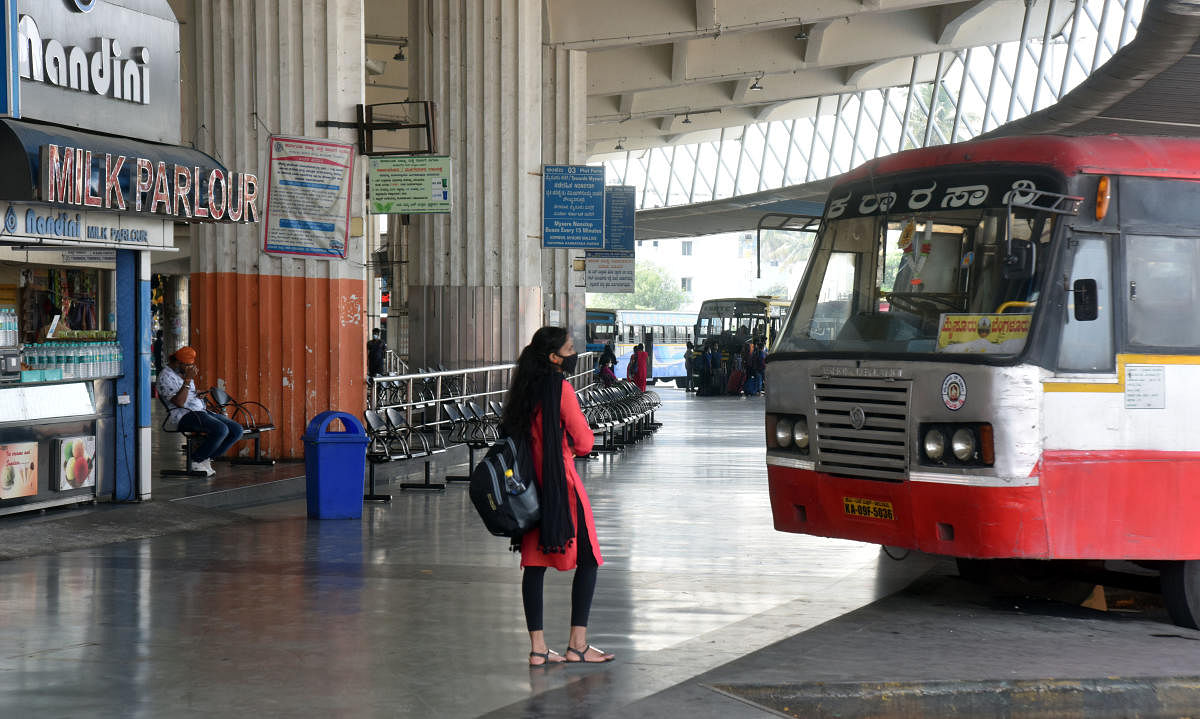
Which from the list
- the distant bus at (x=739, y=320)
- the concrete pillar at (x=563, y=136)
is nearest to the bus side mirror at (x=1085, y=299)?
the concrete pillar at (x=563, y=136)

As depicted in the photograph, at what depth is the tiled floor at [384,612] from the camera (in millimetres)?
6332

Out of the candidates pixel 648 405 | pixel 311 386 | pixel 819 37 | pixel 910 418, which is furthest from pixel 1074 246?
pixel 819 37

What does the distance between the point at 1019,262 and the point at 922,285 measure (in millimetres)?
724

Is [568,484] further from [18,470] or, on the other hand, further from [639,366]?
[639,366]

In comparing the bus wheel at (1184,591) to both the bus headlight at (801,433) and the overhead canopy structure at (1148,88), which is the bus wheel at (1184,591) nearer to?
the bus headlight at (801,433)

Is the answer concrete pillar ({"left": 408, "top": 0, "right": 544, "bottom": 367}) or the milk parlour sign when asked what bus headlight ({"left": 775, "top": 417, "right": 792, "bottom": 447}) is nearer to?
the milk parlour sign

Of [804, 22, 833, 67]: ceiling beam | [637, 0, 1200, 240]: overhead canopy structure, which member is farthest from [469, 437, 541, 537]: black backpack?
[804, 22, 833, 67]: ceiling beam

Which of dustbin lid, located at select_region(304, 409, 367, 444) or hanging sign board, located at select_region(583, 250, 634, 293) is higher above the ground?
hanging sign board, located at select_region(583, 250, 634, 293)

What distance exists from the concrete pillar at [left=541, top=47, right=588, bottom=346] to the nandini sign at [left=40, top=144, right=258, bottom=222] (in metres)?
14.0

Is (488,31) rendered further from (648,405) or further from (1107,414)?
(1107,414)

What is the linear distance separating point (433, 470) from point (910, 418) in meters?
11.3

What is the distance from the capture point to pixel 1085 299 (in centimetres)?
780

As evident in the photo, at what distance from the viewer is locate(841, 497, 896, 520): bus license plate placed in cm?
814

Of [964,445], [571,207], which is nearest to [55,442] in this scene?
[964,445]
